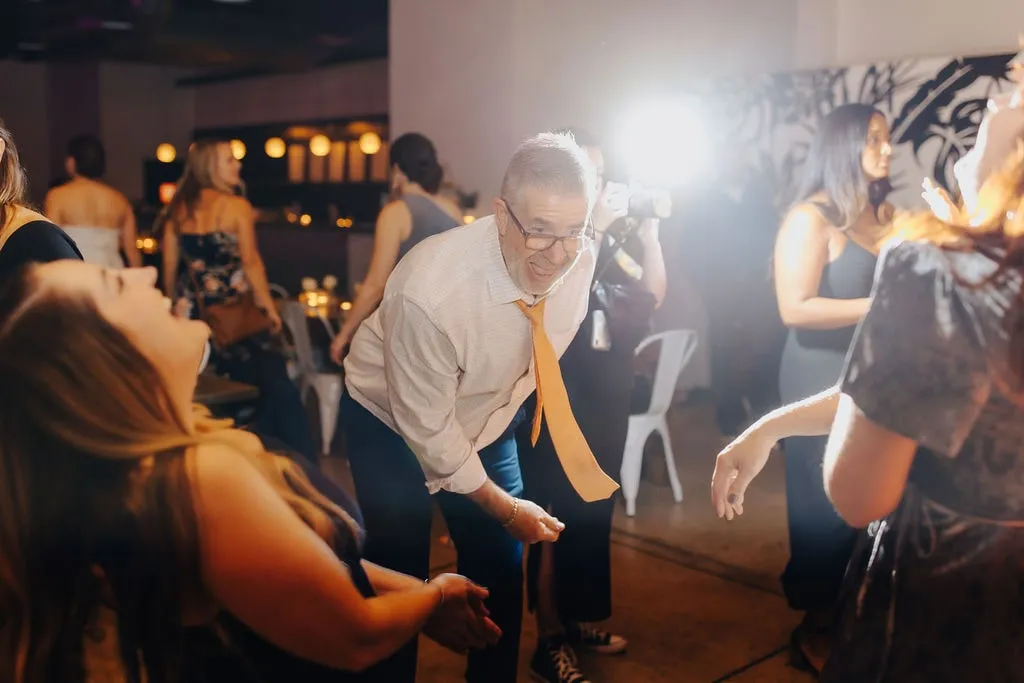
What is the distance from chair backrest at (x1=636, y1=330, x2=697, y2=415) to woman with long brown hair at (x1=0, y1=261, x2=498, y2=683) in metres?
Result: 2.27

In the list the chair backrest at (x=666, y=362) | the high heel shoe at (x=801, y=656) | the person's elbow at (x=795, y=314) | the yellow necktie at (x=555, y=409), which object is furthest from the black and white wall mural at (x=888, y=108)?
the yellow necktie at (x=555, y=409)

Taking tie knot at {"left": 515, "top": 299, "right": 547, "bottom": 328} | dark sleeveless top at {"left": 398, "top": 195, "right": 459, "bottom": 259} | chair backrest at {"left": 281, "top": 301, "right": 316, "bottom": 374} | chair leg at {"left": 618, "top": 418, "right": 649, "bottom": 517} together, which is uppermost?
dark sleeveless top at {"left": 398, "top": 195, "right": 459, "bottom": 259}

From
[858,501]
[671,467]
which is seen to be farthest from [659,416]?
[858,501]

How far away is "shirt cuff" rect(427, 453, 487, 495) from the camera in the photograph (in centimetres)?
152

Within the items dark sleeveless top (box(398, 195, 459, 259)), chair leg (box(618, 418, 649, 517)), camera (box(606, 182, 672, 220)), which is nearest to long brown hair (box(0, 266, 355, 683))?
camera (box(606, 182, 672, 220))

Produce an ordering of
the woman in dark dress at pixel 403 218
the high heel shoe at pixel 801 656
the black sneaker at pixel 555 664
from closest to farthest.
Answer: the black sneaker at pixel 555 664, the high heel shoe at pixel 801 656, the woman in dark dress at pixel 403 218

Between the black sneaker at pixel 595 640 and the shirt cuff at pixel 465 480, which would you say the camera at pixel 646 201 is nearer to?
the shirt cuff at pixel 465 480

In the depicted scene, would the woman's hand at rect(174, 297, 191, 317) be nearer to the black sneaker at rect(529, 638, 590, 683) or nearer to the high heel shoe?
the black sneaker at rect(529, 638, 590, 683)

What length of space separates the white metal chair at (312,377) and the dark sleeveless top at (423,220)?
1.53 m

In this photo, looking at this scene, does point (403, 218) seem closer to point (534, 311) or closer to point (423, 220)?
point (423, 220)

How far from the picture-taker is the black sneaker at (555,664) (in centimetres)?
219

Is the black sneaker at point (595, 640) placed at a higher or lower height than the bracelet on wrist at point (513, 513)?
lower

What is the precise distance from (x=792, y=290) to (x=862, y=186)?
0.90ft

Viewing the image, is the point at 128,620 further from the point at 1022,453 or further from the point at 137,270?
the point at 1022,453
